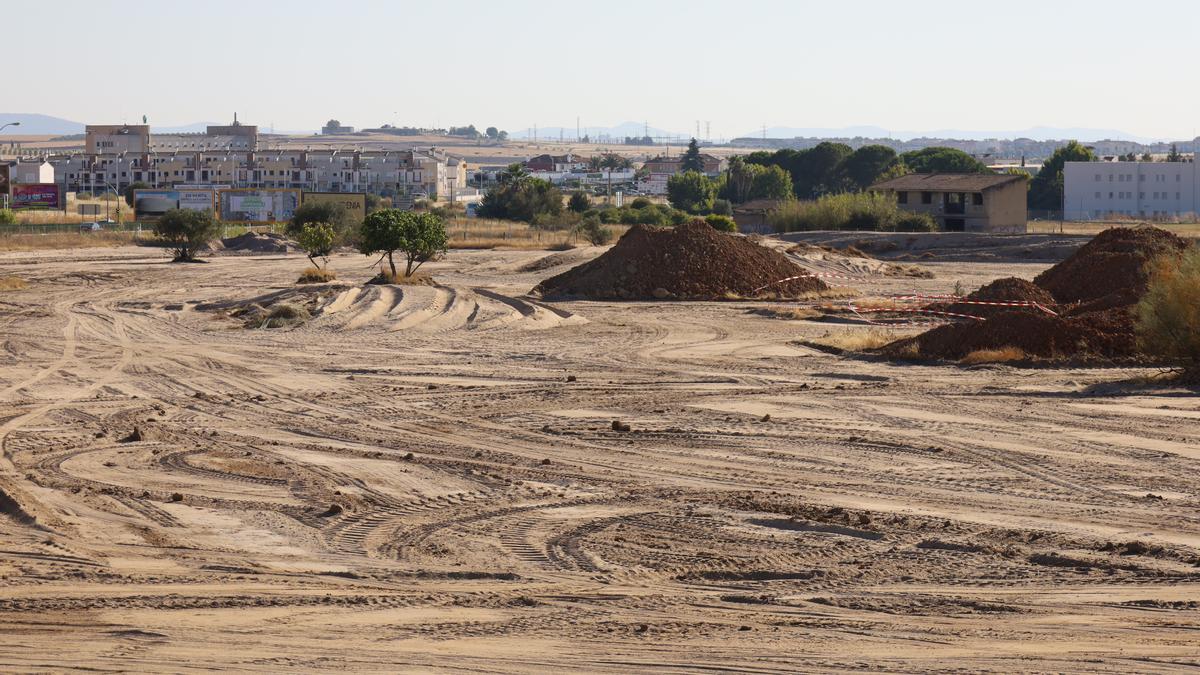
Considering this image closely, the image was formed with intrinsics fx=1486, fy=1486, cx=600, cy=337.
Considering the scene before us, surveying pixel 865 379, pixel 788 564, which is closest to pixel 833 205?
pixel 865 379

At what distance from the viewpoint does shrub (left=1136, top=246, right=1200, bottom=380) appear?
23266 mm

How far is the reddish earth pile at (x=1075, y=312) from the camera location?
2650 cm

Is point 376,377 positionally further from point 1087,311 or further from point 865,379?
point 1087,311

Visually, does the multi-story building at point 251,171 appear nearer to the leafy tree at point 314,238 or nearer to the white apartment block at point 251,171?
the white apartment block at point 251,171

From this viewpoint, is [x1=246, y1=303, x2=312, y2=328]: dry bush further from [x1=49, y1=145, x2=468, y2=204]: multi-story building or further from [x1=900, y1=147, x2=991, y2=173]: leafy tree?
[x1=49, y1=145, x2=468, y2=204]: multi-story building

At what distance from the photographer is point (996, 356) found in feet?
86.0

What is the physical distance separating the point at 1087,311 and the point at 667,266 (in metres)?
15.8

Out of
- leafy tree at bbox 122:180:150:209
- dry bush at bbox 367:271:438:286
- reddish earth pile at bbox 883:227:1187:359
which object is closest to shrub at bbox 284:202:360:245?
dry bush at bbox 367:271:438:286

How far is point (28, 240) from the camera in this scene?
73.4 metres

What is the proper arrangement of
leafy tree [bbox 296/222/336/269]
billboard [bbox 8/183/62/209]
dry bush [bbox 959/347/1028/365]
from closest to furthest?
dry bush [bbox 959/347/1028/365] < leafy tree [bbox 296/222/336/269] < billboard [bbox 8/183/62/209]

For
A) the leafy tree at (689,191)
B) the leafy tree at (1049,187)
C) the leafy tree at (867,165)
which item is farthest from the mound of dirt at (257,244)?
the leafy tree at (867,165)

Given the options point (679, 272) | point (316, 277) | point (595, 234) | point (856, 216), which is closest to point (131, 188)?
point (595, 234)

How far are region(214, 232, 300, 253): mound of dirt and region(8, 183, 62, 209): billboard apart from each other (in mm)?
37639

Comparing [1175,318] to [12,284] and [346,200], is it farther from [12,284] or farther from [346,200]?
[346,200]
